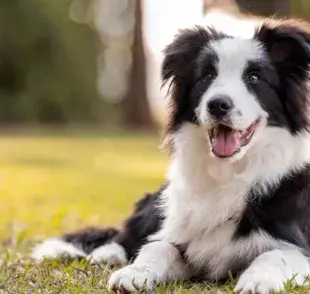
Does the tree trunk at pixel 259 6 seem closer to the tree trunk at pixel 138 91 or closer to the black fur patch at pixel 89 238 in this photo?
the black fur patch at pixel 89 238

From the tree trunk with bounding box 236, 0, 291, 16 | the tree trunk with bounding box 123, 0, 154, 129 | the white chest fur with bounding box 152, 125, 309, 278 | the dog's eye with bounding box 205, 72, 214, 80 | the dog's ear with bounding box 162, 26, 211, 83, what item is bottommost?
the tree trunk with bounding box 123, 0, 154, 129

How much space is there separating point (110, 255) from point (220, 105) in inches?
68.6

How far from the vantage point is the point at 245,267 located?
195 inches

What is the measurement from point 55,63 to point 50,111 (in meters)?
2.31

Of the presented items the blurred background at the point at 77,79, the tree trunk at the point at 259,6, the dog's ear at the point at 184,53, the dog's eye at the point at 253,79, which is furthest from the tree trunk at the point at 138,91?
the dog's eye at the point at 253,79

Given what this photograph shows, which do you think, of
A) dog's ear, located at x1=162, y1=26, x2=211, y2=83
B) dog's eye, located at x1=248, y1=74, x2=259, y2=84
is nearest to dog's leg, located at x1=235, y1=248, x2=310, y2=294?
dog's eye, located at x1=248, y1=74, x2=259, y2=84

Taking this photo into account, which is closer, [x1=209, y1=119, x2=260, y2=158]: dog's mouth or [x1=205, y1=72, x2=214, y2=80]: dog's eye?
[x1=209, y1=119, x2=260, y2=158]: dog's mouth

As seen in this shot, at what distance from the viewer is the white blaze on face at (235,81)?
479 centimetres

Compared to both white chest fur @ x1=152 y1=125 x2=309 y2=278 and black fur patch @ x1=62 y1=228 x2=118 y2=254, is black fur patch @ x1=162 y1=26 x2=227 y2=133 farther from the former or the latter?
black fur patch @ x1=62 y1=228 x2=118 y2=254

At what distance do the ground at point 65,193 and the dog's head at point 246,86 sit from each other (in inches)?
39.5

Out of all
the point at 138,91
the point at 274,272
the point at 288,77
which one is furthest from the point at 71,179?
the point at 138,91

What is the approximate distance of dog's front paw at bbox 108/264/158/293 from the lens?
4.48 metres

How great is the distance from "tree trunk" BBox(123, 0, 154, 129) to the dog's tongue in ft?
91.4

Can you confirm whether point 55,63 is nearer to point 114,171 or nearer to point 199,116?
point 114,171
